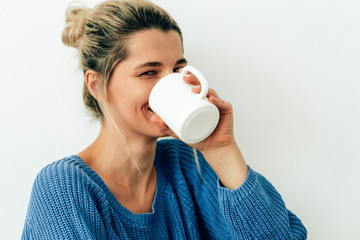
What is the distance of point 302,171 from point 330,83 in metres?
0.39

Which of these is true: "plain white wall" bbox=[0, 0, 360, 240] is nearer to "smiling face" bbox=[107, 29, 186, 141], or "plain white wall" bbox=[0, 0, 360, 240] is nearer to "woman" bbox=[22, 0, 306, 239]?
"woman" bbox=[22, 0, 306, 239]

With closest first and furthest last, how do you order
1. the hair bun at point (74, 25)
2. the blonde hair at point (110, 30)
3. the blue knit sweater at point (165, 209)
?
1. the blue knit sweater at point (165, 209)
2. the blonde hair at point (110, 30)
3. the hair bun at point (74, 25)

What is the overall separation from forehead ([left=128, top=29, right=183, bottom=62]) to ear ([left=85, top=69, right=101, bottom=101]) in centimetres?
14

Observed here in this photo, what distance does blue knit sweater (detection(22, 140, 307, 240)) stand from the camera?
1.00 m

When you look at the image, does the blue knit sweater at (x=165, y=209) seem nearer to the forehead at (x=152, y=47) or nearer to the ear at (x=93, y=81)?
the ear at (x=93, y=81)

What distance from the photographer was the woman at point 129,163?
1.03m

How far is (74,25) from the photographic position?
1.27 m

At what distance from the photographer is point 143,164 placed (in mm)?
1291

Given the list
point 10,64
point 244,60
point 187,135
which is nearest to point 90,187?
point 187,135

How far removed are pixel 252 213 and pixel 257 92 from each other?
57cm

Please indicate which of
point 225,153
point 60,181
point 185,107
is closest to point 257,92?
point 225,153

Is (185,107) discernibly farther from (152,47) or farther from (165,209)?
(165,209)

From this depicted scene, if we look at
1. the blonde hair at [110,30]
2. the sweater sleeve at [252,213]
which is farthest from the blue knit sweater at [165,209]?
the blonde hair at [110,30]

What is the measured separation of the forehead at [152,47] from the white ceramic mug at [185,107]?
0.57 feet
